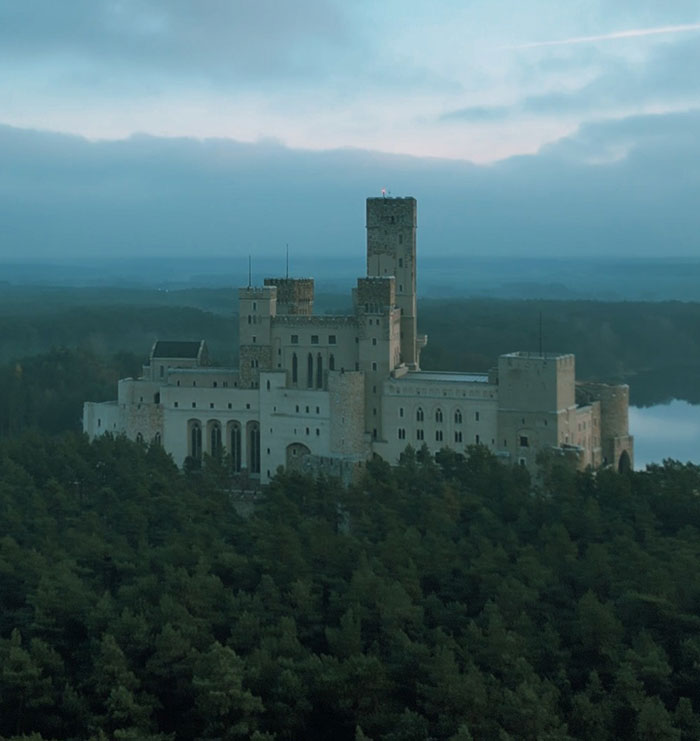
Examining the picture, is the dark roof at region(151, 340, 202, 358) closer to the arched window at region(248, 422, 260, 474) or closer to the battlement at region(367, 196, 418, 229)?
the arched window at region(248, 422, 260, 474)

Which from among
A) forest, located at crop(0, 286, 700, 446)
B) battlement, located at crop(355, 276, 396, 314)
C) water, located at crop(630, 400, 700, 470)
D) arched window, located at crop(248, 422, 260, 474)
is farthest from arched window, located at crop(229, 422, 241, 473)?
water, located at crop(630, 400, 700, 470)

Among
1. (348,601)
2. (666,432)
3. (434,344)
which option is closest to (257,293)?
(348,601)

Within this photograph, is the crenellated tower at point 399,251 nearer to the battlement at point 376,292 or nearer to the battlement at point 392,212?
the battlement at point 392,212

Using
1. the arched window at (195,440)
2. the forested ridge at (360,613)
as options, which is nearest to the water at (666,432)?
the arched window at (195,440)

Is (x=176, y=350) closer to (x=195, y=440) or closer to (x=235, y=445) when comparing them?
(x=195, y=440)

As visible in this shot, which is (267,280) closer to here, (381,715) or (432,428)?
(432,428)

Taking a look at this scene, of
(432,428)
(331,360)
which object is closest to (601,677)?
(432,428)
